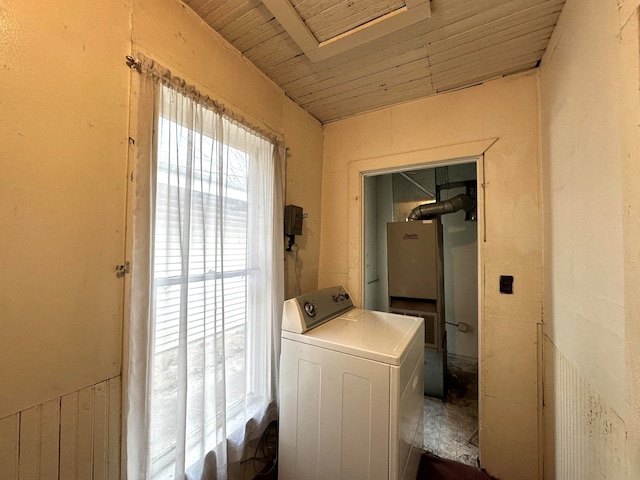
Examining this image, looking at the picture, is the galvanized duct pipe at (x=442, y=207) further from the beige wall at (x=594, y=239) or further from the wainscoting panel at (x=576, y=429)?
the wainscoting panel at (x=576, y=429)

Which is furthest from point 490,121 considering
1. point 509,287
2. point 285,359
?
point 285,359

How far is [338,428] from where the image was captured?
1.16 meters

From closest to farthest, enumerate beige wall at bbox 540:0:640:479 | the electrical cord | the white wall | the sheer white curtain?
1. beige wall at bbox 540:0:640:479
2. the sheer white curtain
3. the electrical cord
4. the white wall

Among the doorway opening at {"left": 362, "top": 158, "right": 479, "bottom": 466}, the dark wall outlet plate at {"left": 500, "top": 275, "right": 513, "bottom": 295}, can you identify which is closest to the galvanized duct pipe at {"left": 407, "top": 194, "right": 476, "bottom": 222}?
the doorway opening at {"left": 362, "top": 158, "right": 479, "bottom": 466}

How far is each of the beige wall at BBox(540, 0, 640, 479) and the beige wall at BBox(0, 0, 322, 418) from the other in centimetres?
157

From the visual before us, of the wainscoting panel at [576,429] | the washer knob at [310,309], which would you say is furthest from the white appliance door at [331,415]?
the wainscoting panel at [576,429]

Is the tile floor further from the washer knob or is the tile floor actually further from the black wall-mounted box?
the black wall-mounted box

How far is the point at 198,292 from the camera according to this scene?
1.15 m

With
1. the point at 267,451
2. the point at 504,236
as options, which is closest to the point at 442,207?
the point at 504,236

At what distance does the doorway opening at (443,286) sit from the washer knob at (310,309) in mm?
668

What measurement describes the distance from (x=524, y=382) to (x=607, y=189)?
51.8 inches

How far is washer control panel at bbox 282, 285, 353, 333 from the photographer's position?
135 cm

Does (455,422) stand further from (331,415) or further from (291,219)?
(291,219)

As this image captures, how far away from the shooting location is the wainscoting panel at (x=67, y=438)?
0.69 metres
